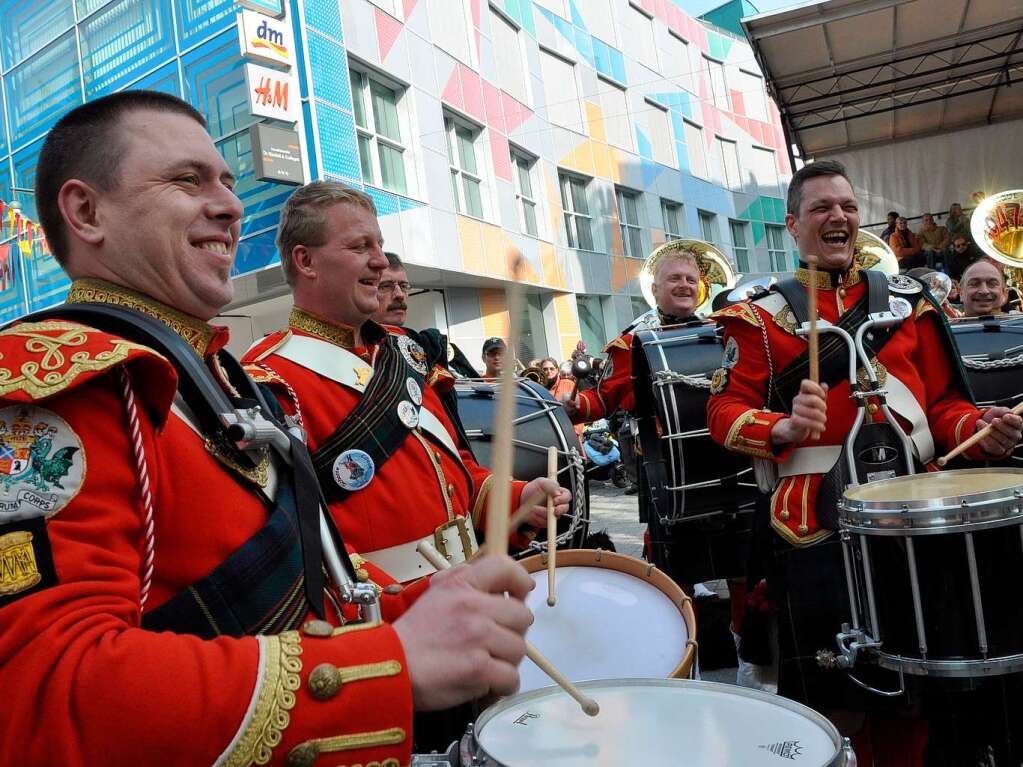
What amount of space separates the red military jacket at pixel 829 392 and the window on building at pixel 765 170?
24197 millimetres

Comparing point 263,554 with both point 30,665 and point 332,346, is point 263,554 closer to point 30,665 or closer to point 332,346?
point 30,665

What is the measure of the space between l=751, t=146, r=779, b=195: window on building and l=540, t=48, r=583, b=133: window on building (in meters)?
9.12

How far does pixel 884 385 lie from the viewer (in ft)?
8.79

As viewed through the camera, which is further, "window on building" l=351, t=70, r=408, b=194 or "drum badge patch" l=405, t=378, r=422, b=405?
"window on building" l=351, t=70, r=408, b=194

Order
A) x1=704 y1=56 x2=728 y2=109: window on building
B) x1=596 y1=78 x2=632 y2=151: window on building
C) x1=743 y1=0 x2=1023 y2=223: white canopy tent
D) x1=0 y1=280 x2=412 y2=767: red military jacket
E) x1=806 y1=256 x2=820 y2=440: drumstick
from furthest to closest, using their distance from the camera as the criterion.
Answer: x1=704 y1=56 x2=728 y2=109: window on building < x1=596 y1=78 x2=632 y2=151: window on building < x1=743 y1=0 x2=1023 y2=223: white canopy tent < x1=806 y1=256 x2=820 y2=440: drumstick < x1=0 y1=280 x2=412 y2=767: red military jacket

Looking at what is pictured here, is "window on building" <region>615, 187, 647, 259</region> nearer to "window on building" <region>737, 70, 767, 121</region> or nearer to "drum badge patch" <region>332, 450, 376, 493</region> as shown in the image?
"window on building" <region>737, 70, 767, 121</region>

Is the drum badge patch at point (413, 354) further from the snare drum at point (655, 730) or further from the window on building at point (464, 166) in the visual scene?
the window on building at point (464, 166)

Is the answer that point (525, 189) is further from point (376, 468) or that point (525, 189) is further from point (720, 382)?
point (376, 468)

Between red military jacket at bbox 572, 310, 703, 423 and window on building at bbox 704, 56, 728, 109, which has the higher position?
window on building at bbox 704, 56, 728, 109

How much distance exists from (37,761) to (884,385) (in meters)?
2.56

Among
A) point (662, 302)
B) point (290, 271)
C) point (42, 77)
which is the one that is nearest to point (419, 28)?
point (42, 77)

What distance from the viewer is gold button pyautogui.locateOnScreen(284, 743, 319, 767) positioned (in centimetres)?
94

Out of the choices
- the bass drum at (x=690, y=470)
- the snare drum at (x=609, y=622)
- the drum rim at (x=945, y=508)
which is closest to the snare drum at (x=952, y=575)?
the drum rim at (x=945, y=508)

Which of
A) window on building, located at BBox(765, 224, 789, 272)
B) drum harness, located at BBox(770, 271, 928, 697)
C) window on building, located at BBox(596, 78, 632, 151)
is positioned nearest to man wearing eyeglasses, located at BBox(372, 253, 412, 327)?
drum harness, located at BBox(770, 271, 928, 697)
